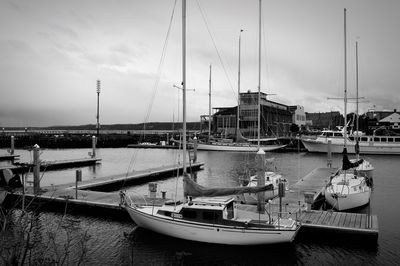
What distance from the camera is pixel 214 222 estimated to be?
15305mm

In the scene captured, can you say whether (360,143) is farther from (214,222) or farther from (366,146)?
(214,222)

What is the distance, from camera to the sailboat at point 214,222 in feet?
49.3

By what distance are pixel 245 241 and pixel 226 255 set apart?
109cm

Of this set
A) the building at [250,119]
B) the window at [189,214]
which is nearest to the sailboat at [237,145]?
the building at [250,119]

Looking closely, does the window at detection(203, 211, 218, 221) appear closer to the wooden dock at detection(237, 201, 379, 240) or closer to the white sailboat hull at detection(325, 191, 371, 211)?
the wooden dock at detection(237, 201, 379, 240)

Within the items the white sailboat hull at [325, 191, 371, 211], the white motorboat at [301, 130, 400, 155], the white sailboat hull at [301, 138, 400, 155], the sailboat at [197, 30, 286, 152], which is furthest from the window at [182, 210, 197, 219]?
the white sailboat hull at [301, 138, 400, 155]

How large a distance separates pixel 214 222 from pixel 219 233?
53 centimetres

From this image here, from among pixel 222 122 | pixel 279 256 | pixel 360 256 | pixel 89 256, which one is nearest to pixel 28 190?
pixel 89 256

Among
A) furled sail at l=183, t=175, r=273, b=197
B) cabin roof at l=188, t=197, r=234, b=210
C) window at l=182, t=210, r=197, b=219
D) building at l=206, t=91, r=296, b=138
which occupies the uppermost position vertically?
building at l=206, t=91, r=296, b=138

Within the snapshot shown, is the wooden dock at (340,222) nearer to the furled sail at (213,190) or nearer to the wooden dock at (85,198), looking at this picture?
the furled sail at (213,190)

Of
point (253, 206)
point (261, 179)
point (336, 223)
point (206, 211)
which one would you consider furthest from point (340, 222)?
point (206, 211)

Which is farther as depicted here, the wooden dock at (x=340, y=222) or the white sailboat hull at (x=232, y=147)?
the white sailboat hull at (x=232, y=147)

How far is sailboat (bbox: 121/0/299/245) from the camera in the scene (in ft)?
49.3

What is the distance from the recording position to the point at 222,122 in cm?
9462
